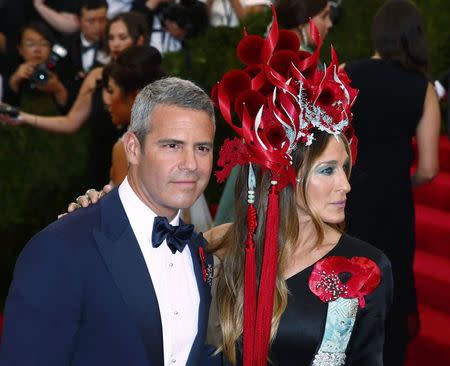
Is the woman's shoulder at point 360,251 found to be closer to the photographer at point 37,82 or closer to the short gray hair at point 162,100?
the short gray hair at point 162,100

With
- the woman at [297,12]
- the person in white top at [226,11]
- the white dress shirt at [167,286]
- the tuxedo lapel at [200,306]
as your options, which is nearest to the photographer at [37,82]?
the person in white top at [226,11]

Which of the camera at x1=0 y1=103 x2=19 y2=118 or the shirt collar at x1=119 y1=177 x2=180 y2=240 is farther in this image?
the camera at x1=0 y1=103 x2=19 y2=118

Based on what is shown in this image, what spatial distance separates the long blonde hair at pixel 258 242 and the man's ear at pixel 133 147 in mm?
578

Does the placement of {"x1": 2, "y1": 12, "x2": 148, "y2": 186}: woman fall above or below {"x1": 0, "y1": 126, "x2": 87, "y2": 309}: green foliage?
above

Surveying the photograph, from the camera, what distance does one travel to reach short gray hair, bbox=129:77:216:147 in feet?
8.82

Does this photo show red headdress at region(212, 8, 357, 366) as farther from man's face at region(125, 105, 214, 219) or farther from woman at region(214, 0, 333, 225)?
woman at region(214, 0, 333, 225)

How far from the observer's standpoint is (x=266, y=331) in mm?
3045

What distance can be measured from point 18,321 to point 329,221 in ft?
3.63

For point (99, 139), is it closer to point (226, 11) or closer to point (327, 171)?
point (226, 11)

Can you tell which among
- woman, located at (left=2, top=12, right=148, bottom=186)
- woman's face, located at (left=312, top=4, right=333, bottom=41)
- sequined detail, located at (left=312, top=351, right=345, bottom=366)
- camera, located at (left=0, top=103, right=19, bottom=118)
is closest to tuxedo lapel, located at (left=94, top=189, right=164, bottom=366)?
sequined detail, located at (left=312, top=351, right=345, bottom=366)

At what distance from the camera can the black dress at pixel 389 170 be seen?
15.2ft

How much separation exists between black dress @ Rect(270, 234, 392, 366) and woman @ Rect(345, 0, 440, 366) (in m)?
1.55

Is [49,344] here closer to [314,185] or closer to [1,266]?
[314,185]

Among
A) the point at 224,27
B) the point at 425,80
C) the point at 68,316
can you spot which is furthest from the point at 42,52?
the point at 68,316
